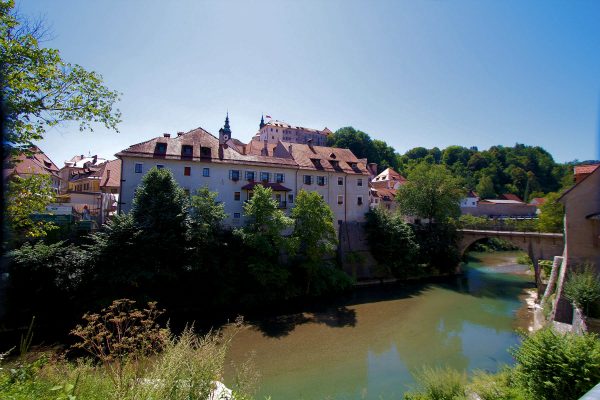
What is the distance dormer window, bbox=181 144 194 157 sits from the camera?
22.6 metres

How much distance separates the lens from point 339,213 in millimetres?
28578

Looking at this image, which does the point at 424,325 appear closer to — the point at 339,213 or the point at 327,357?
the point at 327,357

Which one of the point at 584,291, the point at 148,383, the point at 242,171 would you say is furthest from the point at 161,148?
the point at 584,291

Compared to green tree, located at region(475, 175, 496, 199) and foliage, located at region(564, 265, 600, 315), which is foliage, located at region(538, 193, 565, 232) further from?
green tree, located at region(475, 175, 496, 199)

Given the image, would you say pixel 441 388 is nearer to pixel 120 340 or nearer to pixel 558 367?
pixel 558 367

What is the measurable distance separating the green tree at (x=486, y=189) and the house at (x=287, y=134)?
3934cm

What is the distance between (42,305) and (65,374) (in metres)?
12.8

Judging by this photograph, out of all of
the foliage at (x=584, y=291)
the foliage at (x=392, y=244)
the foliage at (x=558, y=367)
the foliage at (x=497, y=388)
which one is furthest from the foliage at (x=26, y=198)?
the foliage at (x=392, y=244)

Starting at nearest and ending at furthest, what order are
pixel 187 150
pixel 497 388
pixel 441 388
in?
1. pixel 497 388
2. pixel 441 388
3. pixel 187 150

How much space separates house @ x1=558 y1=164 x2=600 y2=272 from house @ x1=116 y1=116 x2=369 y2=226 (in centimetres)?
1673

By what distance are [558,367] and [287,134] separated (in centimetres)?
8176

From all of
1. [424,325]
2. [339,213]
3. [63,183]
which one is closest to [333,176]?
[339,213]

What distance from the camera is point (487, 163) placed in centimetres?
8631

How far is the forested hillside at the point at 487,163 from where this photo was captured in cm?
6831
